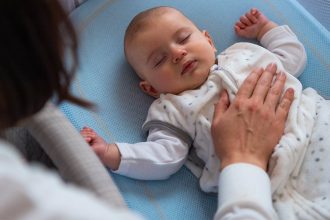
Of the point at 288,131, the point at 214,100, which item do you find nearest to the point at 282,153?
the point at 288,131

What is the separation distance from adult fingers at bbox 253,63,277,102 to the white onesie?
43 millimetres

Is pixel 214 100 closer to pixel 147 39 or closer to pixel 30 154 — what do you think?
pixel 147 39

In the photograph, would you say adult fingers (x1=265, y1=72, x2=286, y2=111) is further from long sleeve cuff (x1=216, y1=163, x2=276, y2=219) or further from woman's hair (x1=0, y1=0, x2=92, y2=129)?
woman's hair (x1=0, y1=0, x2=92, y2=129)

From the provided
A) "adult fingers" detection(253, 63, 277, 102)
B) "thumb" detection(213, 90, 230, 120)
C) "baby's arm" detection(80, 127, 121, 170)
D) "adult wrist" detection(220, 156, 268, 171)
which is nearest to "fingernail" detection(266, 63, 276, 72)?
"adult fingers" detection(253, 63, 277, 102)

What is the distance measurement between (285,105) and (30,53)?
68cm

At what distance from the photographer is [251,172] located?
86cm

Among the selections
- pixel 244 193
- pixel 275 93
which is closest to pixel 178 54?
pixel 275 93

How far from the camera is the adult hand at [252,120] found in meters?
0.92

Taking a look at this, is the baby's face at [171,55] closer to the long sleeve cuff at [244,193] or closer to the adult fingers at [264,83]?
the adult fingers at [264,83]

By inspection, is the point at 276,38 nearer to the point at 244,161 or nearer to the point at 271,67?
the point at 271,67

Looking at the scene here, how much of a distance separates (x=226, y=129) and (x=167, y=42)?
27 cm

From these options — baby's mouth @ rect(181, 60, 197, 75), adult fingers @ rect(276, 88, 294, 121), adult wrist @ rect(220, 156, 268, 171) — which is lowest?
adult wrist @ rect(220, 156, 268, 171)

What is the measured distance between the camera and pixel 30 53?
0.46 m

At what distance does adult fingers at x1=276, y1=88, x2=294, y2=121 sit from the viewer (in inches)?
39.4
